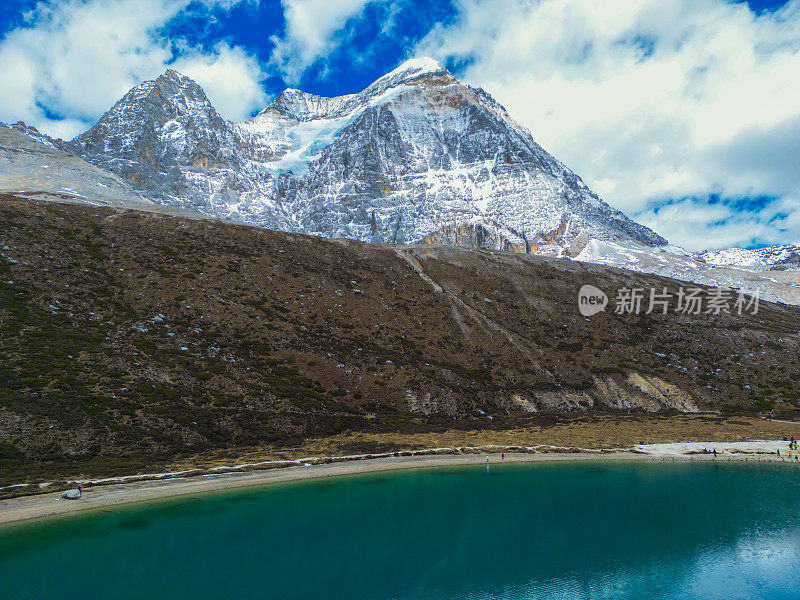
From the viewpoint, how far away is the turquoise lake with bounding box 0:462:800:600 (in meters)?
25.8

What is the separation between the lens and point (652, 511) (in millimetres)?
38500

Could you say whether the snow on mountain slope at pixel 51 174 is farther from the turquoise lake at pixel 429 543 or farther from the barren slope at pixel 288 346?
the turquoise lake at pixel 429 543

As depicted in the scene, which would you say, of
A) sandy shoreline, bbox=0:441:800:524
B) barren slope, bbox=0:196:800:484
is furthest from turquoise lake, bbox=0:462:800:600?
barren slope, bbox=0:196:800:484

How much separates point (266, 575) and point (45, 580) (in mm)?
11619

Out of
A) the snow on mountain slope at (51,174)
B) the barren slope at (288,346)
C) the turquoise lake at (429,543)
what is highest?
the snow on mountain slope at (51,174)

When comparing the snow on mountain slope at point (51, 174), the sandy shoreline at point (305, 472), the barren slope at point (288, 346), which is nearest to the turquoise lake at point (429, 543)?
the sandy shoreline at point (305, 472)

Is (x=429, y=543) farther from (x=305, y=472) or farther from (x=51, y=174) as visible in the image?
(x=51, y=174)

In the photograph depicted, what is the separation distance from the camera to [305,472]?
45.9 meters

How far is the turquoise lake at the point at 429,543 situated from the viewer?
25.8 metres

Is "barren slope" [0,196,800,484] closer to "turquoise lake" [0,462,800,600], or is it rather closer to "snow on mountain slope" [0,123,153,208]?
"turquoise lake" [0,462,800,600]

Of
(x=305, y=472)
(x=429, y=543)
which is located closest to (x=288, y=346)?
(x=305, y=472)

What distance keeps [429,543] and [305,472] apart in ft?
57.1

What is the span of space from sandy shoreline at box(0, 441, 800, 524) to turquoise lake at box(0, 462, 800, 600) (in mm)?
1359

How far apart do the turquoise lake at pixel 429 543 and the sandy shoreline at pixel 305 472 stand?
1.36 meters
